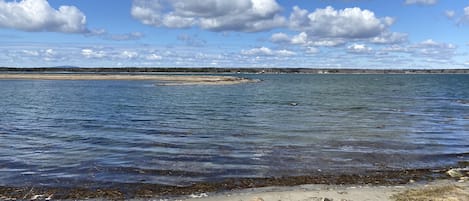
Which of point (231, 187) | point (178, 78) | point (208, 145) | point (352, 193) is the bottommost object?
point (178, 78)

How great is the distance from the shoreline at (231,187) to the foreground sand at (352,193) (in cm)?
2

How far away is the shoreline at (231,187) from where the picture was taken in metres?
10.4

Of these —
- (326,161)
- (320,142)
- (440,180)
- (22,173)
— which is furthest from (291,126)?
(22,173)

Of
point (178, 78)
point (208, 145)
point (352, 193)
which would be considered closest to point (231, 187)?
point (352, 193)

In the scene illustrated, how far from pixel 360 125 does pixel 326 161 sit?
1095 centimetres

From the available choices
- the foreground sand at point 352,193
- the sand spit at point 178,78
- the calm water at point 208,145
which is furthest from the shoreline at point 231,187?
the sand spit at point 178,78

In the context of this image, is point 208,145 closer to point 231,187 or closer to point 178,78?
point 231,187

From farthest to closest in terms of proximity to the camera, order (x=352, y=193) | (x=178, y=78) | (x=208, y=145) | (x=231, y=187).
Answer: (x=178, y=78)
(x=208, y=145)
(x=231, y=187)
(x=352, y=193)

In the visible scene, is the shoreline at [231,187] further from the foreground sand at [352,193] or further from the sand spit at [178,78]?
the sand spit at [178,78]

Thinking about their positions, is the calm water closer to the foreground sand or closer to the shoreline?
the shoreline

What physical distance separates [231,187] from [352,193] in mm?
2963

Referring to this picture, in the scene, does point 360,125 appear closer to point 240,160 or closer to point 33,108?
point 240,160

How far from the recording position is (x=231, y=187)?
11320mm

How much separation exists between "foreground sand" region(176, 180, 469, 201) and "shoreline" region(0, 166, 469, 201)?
0.08 ft
